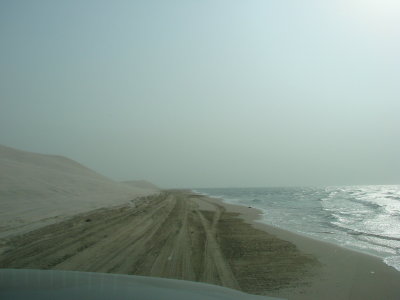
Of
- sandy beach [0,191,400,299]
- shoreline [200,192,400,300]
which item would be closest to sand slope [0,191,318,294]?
sandy beach [0,191,400,299]

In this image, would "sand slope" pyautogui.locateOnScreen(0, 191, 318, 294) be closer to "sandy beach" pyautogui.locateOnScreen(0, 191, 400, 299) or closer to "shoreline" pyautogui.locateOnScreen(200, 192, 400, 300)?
"sandy beach" pyautogui.locateOnScreen(0, 191, 400, 299)

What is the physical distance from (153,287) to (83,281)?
86 cm

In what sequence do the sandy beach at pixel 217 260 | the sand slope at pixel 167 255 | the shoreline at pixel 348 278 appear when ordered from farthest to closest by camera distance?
the sand slope at pixel 167 255 → the sandy beach at pixel 217 260 → the shoreline at pixel 348 278

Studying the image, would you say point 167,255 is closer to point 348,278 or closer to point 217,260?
point 217,260

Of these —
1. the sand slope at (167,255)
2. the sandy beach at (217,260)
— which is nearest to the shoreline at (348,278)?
the sandy beach at (217,260)

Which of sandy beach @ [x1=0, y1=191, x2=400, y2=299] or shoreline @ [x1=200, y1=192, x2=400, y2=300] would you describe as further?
Answer: sandy beach @ [x1=0, y1=191, x2=400, y2=299]

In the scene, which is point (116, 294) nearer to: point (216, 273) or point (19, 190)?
point (216, 273)

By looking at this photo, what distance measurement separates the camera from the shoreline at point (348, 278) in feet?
25.8

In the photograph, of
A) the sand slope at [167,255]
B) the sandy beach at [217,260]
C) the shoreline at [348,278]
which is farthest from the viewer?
the sand slope at [167,255]

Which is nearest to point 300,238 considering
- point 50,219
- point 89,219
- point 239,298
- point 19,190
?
point 89,219

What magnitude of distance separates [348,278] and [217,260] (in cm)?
356

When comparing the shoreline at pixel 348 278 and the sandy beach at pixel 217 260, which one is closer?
the shoreline at pixel 348 278

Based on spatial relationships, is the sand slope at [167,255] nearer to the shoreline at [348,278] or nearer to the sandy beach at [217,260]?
the sandy beach at [217,260]

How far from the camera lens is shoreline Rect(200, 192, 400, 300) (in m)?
7.88
